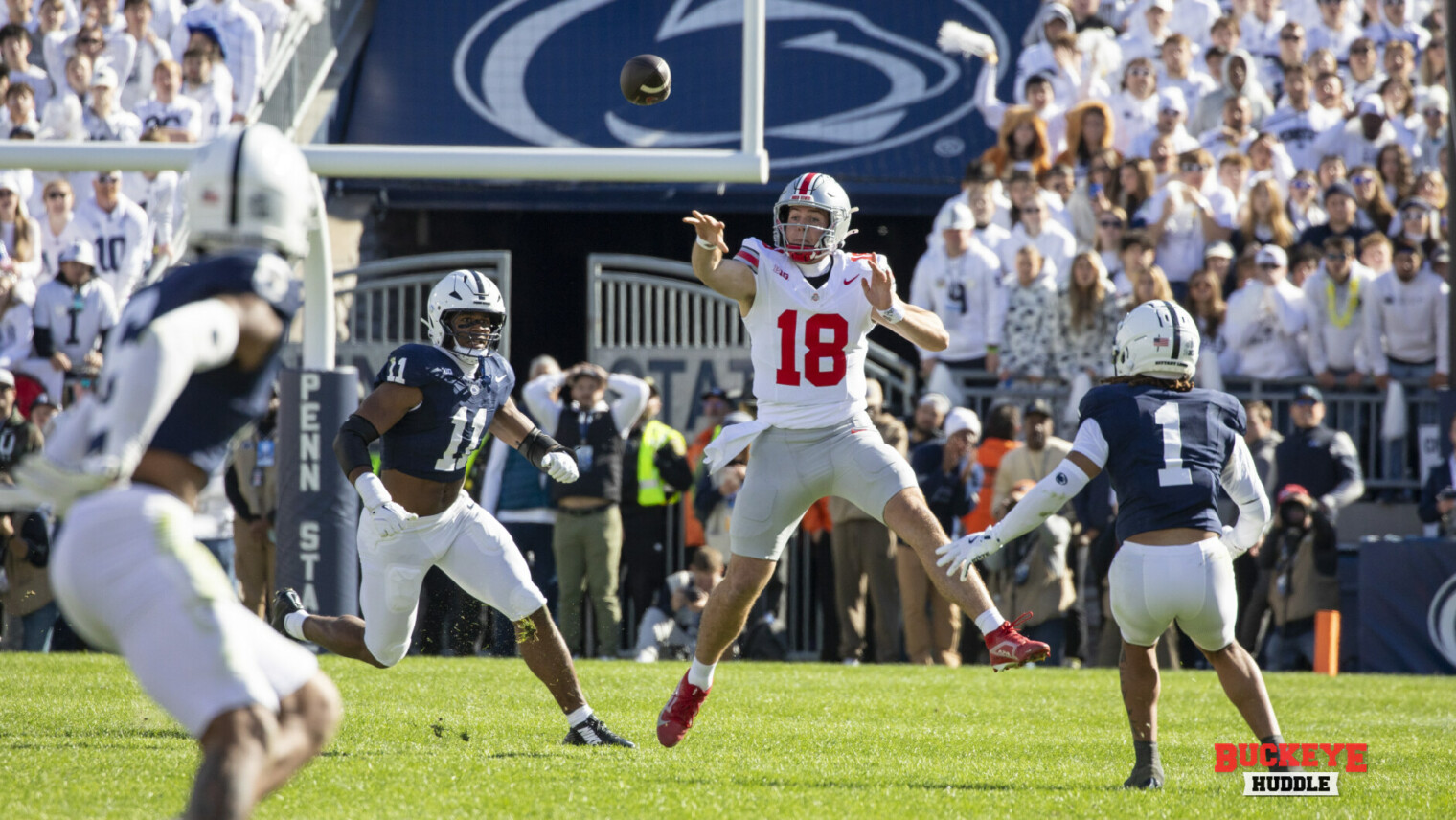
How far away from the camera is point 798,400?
20.7 ft

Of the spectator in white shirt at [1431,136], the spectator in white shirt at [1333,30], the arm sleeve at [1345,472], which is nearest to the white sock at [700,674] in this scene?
the arm sleeve at [1345,472]

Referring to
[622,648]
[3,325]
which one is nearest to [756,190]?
[622,648]

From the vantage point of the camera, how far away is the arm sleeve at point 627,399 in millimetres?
11586

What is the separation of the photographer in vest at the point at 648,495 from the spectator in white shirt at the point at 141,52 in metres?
4.44

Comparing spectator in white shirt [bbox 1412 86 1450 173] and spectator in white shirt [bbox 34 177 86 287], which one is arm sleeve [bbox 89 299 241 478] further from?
spectator in white shirt [bbox 1412 86 1450 173]

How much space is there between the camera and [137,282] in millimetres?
12648

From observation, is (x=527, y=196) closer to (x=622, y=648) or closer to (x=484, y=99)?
(x=484, y=99)

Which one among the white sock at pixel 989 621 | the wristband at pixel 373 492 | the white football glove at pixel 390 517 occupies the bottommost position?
the white sock at pixel 989 621

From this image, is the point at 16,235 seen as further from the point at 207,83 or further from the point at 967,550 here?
the point at 967,550

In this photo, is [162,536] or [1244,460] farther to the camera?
[1244,460]

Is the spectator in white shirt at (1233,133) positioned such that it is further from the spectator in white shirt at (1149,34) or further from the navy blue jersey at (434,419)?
the navy blue jersey at (434,419)

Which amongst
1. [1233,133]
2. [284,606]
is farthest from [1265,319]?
[284,606]

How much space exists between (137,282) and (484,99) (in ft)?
9.70

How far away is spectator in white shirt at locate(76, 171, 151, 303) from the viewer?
1262 centimetres
